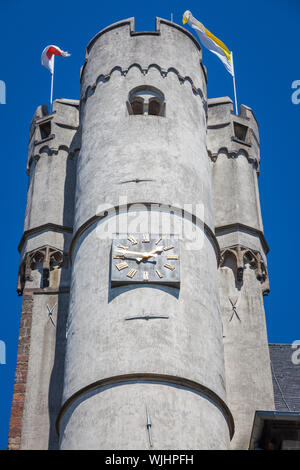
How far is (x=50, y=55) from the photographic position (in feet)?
118

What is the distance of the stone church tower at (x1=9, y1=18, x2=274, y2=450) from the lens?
24188 millimetres

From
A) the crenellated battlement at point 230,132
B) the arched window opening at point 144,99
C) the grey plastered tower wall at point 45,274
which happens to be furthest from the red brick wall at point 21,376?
the crenellated battlement at point 230,132

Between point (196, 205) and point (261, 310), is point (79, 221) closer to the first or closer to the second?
point (196, 205)

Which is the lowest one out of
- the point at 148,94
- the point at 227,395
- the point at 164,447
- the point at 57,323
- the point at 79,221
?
the point at 164,447

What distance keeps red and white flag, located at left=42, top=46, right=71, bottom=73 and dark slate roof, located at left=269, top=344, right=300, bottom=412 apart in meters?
10.8

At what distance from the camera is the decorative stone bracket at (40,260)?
2920 centimetres

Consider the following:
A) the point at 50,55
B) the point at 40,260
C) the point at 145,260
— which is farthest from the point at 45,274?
the point at 50,55

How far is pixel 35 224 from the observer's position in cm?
3009

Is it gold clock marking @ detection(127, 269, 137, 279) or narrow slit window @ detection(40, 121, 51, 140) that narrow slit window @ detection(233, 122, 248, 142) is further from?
gold clock marking @ detection(127, 269, 137, 279)

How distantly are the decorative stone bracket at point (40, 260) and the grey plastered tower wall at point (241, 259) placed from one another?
4.02 meters

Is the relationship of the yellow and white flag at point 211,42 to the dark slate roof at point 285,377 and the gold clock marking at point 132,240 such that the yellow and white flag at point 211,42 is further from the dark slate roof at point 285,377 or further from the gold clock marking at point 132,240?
the gold clock marking at point 132,240

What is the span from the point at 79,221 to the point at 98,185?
38.2 inches

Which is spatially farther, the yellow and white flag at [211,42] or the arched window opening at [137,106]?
the yellow and white flag at [211,42]

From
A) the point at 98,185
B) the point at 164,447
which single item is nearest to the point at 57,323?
the point at 98,185
